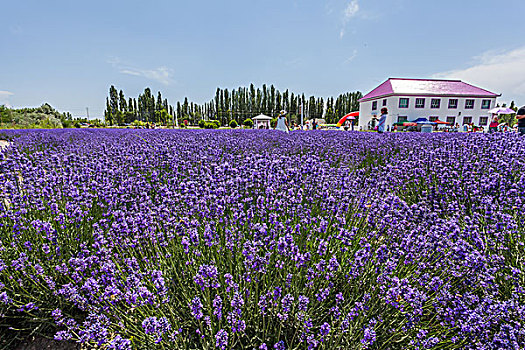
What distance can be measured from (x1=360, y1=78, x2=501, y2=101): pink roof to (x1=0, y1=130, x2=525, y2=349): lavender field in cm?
3210

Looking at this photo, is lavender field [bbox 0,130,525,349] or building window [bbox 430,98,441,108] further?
building window [bbox 430,98,441,108]

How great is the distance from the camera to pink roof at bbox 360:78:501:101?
2967 cm

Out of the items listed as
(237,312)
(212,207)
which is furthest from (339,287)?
(212,207)

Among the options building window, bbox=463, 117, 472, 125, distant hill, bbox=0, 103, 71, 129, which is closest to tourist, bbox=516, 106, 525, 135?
distant hill, bbox=0, 103, 71, 129

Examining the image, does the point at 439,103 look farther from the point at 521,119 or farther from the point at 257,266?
the point at 257,266

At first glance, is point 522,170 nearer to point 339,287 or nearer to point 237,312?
point 339,287

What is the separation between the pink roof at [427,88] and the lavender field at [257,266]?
1264 inches

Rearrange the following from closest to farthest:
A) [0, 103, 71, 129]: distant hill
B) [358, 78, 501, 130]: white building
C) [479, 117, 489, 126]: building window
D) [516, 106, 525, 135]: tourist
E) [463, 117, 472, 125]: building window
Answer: [516, 106, 525, 135]: tourist → [0, 103, 71, 129]: distant hill → [358, 78, 501, 130]: white building → [463, 117, 472, 125]: building window → [479, 117, 489, 126]: building window

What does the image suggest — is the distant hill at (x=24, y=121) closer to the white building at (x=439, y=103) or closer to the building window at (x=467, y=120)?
the white building at (x=439, y=103)

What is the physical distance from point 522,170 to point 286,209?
2947 mm

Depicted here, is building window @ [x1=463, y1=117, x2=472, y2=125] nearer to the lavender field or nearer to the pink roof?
the pink roof

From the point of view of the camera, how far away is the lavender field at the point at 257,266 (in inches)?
51.0

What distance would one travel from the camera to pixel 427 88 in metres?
31.0

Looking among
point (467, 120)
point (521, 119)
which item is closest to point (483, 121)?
point (467, 120)
